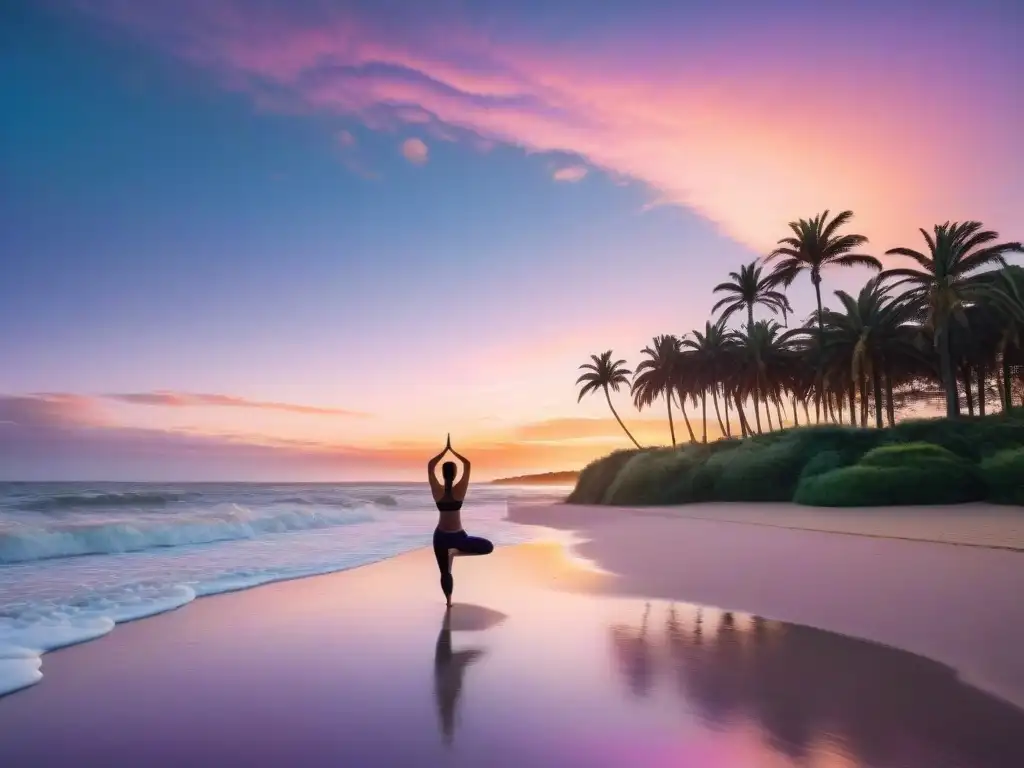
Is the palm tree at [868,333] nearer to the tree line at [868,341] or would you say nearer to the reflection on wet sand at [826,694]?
the tree line at [868,341]

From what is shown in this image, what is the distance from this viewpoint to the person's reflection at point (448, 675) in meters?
4.45

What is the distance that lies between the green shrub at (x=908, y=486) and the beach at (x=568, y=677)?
41.5 ft

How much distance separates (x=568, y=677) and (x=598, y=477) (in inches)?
1561

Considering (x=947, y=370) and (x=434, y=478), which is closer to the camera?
(x=434, y=478)

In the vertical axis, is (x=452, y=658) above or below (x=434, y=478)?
below

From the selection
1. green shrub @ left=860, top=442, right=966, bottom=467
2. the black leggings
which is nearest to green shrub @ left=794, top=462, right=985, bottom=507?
green shrub @ left=860, top=442, right=966, bottom=467

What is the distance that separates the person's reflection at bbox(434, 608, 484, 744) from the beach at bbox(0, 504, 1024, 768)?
2 cm

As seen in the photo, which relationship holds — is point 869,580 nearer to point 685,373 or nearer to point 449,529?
point 449,529

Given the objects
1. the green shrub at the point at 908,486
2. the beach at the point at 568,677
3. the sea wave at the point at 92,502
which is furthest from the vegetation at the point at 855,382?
the sea wave at the point at 92,502

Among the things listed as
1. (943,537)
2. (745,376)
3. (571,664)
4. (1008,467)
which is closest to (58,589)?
(571,664)

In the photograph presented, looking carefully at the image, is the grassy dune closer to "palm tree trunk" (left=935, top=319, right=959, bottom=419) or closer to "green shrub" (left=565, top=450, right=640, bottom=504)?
"green shrub" (left=565, top=450, right=640, bottom=504)

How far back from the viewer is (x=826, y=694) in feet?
16.2

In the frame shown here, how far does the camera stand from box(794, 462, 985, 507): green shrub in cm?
2148

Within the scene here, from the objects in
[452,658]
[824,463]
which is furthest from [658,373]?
[452,658]
